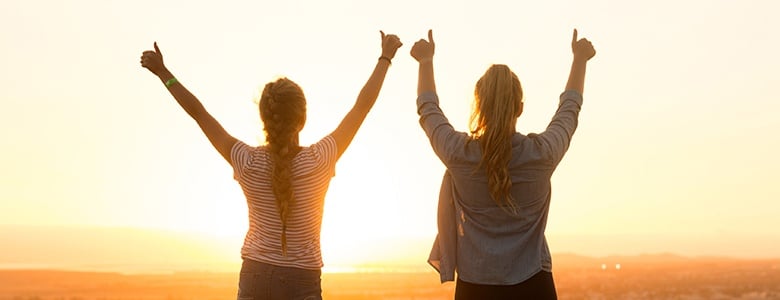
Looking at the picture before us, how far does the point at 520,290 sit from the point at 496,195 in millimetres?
554

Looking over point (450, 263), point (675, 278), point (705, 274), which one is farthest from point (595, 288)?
point (450, 263)

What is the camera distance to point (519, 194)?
5727mm

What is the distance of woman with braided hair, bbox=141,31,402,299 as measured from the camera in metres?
5.58

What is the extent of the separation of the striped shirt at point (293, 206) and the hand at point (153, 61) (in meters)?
0.82

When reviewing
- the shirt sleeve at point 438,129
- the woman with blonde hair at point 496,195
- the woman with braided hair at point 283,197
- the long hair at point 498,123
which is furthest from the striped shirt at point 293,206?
the long hair at point 498,123

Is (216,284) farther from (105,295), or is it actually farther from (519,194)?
(519,194)

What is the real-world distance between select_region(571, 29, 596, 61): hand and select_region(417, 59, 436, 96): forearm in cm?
88

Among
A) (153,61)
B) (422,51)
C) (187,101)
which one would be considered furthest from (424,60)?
(153,61)

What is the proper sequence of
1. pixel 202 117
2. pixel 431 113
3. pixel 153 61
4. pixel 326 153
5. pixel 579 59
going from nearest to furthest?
1. pixel 326 153
2. pixel 202 117
3. pixel 431 113
4. pixel 153 61
5. pixel 579 59

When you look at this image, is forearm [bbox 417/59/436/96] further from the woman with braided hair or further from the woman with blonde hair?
the woman with braided hair

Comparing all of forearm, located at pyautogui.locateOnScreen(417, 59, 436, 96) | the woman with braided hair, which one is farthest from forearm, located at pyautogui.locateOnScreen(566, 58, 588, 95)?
the woman with braided hair

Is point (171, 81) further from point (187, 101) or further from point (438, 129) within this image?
point (438, 129)

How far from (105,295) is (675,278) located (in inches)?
1460

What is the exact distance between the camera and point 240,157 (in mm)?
5742
